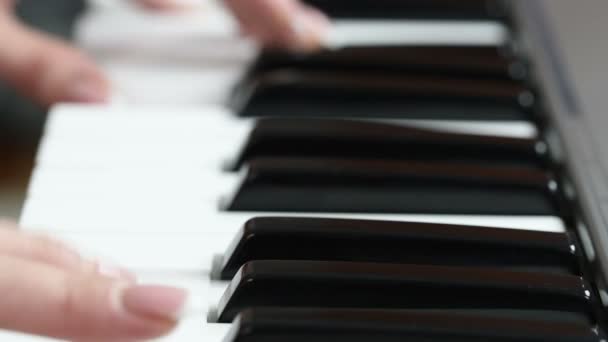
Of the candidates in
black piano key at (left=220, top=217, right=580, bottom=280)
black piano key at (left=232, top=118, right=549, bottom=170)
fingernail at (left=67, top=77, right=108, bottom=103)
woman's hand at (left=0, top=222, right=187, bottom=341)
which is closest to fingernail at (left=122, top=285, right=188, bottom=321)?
woman's hand at (left=0, top=222, right=187, bottom=341)

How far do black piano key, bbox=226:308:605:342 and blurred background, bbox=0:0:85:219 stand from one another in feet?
1.77

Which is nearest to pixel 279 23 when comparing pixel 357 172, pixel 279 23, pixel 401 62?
pixel 279 23

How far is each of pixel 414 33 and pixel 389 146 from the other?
0.74 ft

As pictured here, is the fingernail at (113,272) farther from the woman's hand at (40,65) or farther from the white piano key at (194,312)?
the woman's hand at (40,65)

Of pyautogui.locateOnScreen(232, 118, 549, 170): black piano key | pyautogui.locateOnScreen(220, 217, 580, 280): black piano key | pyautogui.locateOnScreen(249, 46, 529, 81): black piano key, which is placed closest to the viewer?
pyautogui.locateOnScreen(220, 217, 580, 280): black piano key

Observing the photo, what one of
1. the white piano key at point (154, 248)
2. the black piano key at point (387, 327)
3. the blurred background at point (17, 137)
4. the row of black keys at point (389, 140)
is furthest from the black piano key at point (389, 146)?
the blurred background at point (17, 137)

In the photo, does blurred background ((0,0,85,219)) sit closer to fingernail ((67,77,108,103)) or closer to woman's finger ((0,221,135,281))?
fingernail ((67,77,108,103))

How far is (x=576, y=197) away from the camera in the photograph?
72 centimetres

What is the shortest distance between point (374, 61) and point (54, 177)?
0.31 meters

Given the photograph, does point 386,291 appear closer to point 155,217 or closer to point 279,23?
point 155,217

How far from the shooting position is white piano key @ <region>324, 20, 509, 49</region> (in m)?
0.94

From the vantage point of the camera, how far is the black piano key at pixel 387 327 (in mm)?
553

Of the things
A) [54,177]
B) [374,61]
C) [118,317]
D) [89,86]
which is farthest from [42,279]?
[374,61]

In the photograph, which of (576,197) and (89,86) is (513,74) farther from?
(89,86)
